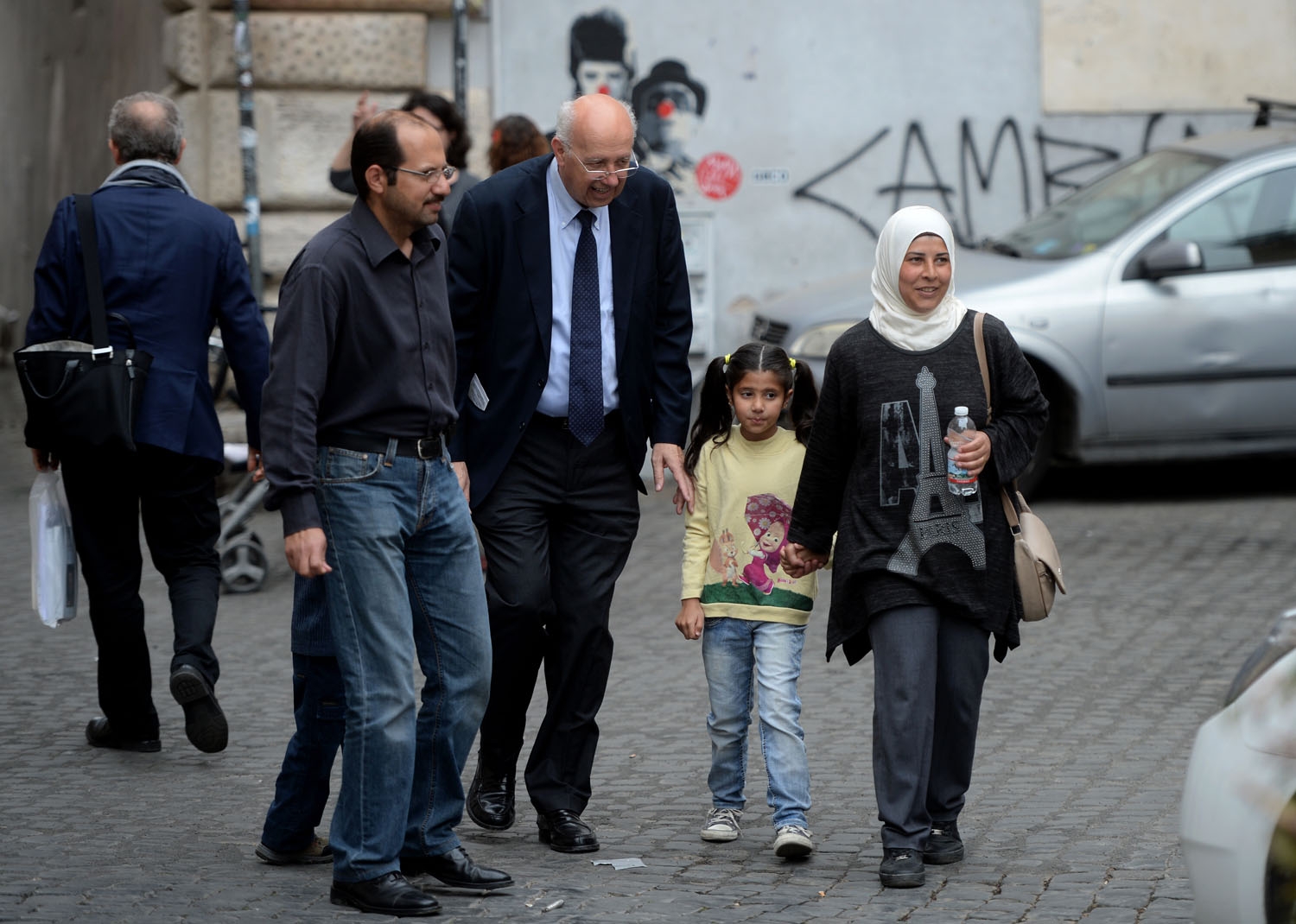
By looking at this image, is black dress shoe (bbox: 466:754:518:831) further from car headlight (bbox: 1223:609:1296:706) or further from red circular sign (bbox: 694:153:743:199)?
red circular sign (bbox: 694:153:743:199)

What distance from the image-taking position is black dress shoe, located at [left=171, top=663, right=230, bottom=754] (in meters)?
5.67

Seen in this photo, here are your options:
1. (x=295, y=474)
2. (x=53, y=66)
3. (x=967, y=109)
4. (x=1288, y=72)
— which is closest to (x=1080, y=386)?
(x=967, y=109)

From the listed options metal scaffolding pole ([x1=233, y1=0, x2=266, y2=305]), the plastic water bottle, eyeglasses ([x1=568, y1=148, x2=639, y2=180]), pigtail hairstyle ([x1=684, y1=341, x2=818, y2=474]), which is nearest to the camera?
the plastic water bottle

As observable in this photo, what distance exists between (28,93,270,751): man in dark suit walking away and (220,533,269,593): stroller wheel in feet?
7.58

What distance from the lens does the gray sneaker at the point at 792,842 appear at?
15.7ft

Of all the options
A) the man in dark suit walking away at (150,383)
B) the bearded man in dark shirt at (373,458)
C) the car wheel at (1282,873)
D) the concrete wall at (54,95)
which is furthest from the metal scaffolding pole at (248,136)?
the car wheel at (1282,873)

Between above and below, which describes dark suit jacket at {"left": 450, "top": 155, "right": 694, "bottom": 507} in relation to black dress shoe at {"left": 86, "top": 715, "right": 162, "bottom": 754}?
above

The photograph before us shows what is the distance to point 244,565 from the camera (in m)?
8.41

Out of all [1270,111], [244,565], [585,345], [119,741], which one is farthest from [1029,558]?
[1270,111]

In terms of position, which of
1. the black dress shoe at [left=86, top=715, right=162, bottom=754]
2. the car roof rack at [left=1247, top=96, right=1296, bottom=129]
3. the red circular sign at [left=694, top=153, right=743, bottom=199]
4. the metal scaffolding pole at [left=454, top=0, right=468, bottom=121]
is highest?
the metal scaffolding pole at [left=454, top=0, right=468, bottom=121]

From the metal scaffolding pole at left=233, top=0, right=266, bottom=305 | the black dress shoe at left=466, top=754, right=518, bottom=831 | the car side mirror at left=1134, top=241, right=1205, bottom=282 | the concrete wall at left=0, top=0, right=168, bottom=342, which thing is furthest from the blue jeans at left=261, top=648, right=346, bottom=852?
the concrete wall at left=0, top=0, right=168, bottom=342

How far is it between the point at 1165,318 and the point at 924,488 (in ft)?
17.5

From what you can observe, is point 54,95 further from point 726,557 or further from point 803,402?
point 726,557

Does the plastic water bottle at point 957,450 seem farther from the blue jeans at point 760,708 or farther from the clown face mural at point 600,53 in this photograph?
the clown face mural at point 600,53
